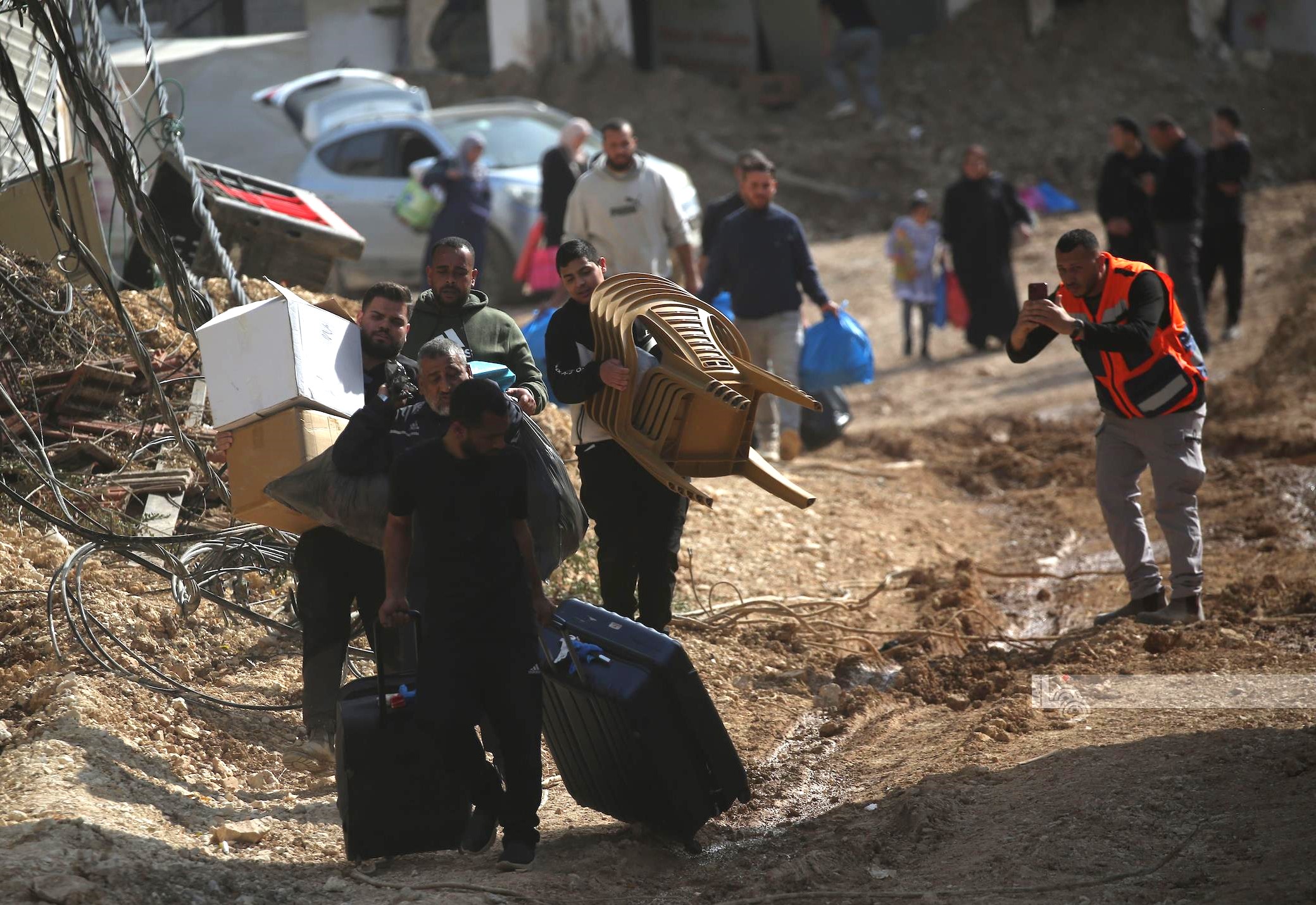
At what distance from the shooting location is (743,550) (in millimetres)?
8234

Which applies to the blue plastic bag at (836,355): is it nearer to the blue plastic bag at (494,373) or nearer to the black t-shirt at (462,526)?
the blue plastic bag at (494,373)

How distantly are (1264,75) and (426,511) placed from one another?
76.8ft

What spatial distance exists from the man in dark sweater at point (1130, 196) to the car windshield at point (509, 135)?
6245mm

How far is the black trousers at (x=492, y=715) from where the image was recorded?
13.6 ft

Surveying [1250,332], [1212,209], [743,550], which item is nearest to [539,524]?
[743,550]

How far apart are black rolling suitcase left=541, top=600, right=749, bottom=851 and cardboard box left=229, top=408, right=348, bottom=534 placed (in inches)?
44.8

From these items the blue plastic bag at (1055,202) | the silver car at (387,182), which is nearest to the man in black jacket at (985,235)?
the silver car at (387,182)

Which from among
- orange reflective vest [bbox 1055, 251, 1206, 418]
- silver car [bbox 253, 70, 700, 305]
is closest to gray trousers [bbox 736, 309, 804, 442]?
orange reflective vest [bbox 1055, 251, 1206, 418]

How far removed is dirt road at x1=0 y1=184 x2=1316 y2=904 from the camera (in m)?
4.11

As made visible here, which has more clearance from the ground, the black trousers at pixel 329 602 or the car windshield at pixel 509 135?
the car windshield at pixel 509 135

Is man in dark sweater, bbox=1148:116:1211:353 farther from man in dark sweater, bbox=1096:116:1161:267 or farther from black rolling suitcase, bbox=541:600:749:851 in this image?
black rolling suitcase, bbox=541:600:749:851

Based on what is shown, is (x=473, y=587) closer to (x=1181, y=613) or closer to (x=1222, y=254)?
(x=1181, y=613)

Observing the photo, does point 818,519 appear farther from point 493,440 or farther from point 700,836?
point 493,440

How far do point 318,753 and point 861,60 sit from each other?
20.1 m
